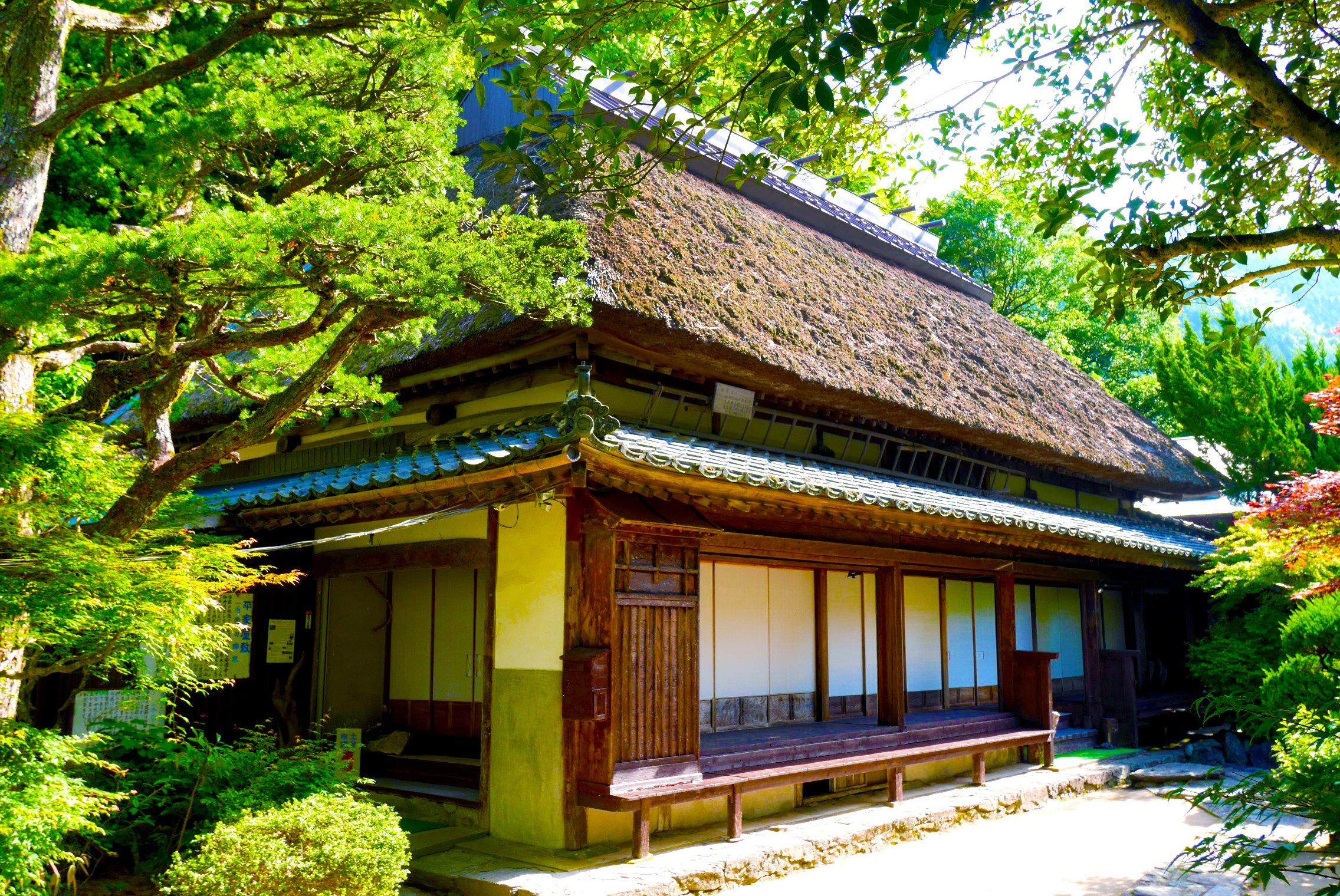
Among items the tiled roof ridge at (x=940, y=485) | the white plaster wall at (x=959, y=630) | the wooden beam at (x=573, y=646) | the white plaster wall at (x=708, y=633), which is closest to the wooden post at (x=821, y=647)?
the tiled roof ridge at (x=940, y=485)

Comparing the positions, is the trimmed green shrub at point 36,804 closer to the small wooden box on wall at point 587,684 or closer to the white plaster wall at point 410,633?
the small wooden box on wall at point 587,684

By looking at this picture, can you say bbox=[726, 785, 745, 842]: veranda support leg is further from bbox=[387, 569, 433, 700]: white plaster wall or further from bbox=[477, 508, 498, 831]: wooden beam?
bbox=[387, 569, 433, 700]: white plaster wall

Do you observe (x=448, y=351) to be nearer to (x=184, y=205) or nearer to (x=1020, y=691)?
(x=184, y=205)

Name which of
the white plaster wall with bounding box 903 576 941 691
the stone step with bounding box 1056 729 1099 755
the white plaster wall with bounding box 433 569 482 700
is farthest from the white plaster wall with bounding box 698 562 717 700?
the stone step with bounding box 1056 729 1099 755

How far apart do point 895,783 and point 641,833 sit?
2983 mm

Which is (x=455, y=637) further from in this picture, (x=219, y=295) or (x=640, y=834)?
(x=219, y=295)

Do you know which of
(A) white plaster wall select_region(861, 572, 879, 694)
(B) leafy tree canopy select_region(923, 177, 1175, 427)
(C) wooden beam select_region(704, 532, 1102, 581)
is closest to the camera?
(C) wooden beam select_region(704, 532, 1102, 581)

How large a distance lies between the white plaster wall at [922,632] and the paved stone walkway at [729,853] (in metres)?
1.29

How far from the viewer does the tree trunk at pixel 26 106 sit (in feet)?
15.8

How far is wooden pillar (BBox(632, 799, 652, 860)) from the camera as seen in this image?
5.91 meters

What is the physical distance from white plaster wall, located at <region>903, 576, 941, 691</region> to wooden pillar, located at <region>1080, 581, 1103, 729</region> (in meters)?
2.51

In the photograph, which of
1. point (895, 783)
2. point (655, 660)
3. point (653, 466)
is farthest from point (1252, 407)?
point (653, 466)

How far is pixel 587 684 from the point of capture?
5879mm

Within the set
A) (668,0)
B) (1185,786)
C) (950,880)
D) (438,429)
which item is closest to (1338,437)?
(1185,786)
